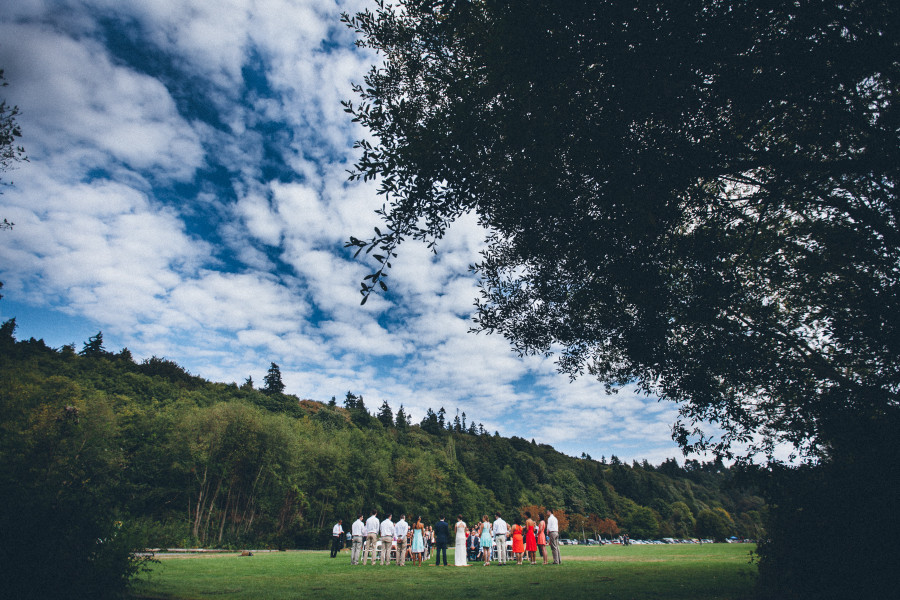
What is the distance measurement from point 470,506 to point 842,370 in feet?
255

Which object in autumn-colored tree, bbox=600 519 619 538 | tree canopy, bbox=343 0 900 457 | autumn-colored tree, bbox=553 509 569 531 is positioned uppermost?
tree canopy, bbox=343 0 900 457

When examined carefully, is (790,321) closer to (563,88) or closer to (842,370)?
(842,370)

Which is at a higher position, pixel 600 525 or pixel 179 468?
pixel 179 468

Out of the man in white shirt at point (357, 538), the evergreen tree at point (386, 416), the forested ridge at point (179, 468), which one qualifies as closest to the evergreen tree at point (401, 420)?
the evergreen tree at point (386, 416)

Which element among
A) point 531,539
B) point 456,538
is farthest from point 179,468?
point 531,539

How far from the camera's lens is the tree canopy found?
5070 mm

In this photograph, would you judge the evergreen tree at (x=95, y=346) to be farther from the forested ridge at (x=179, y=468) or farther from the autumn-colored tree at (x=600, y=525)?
the autumn-colored tree at (x=600, y=525)

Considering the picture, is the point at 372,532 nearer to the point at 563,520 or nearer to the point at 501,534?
the point at 501,534

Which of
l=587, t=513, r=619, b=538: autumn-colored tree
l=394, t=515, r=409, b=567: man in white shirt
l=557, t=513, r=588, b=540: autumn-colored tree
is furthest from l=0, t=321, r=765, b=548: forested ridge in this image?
l=587, t=513, r=619, b=538: autumn-colored tree

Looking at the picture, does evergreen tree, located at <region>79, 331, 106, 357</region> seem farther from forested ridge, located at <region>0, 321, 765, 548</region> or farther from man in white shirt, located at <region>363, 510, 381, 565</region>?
man in white shirt, located at <region>363, 510, 381, 565</region>

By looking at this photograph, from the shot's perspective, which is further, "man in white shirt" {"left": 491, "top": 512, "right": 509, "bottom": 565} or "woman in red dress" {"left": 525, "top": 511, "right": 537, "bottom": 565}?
"man in white shirt" {"left": 491, "top": 512, "right": 509, "bottom": 565}

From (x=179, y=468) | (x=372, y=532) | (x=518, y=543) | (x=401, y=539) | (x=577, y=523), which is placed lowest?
(x=577, y=523)

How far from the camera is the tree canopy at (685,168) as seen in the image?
5.07m

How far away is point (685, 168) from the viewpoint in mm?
5664
